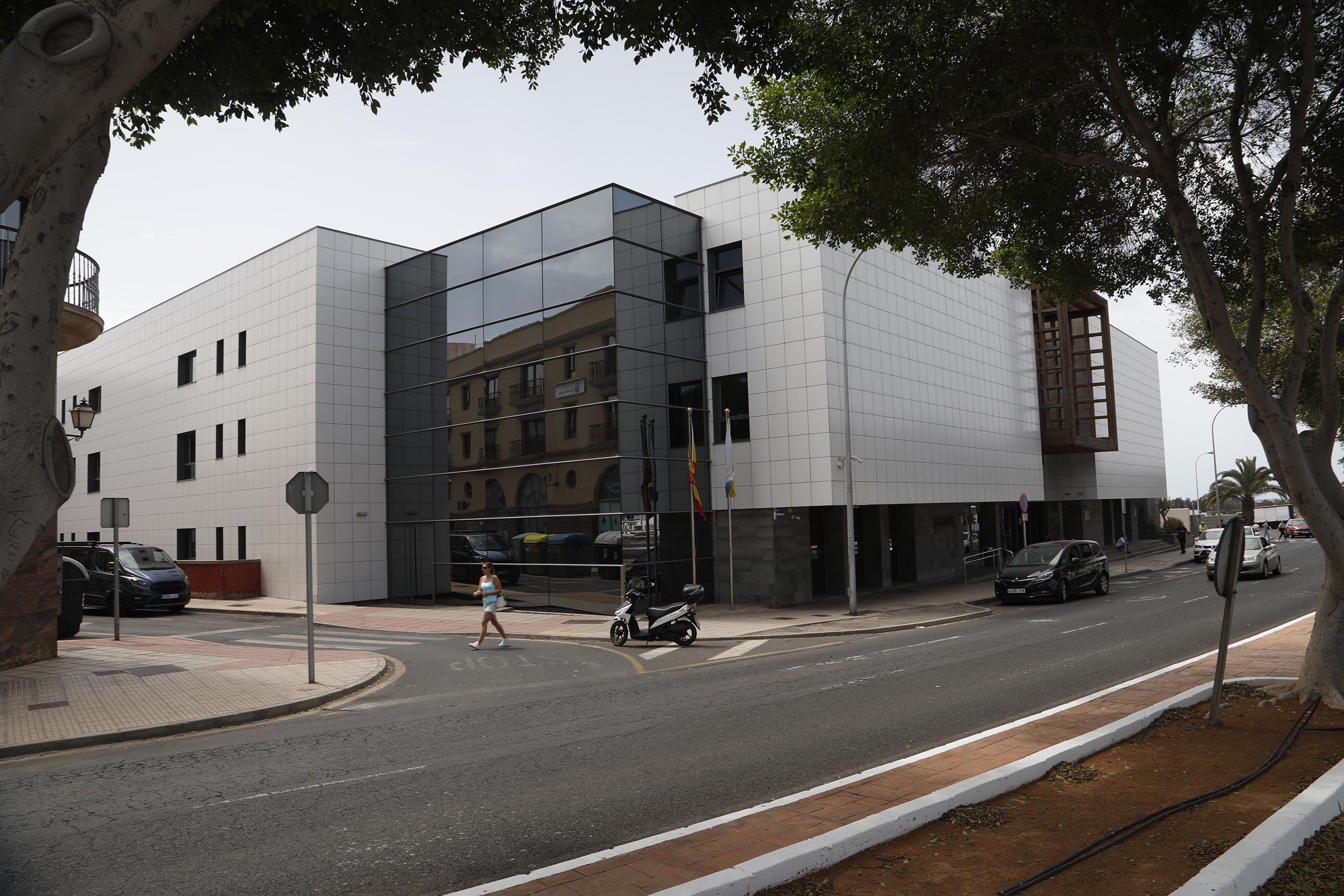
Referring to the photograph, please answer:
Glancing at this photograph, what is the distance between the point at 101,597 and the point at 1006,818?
26460mm

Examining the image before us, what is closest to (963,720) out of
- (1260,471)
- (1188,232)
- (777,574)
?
(1188,232)

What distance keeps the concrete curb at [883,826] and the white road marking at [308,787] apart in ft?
12.4

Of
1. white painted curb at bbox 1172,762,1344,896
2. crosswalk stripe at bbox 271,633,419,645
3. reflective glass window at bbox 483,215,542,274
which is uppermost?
reflective glass window at bbox 483,215,542,274

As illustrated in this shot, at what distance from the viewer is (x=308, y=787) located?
22.0 feet

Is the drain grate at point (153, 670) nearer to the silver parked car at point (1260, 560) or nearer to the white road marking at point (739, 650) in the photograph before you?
the white road marking at point (739, 650)

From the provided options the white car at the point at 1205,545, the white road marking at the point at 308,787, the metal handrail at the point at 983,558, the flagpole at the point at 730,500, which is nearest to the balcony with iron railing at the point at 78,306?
the white road marking at the point at 308,787

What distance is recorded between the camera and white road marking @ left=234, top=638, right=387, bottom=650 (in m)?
16.7

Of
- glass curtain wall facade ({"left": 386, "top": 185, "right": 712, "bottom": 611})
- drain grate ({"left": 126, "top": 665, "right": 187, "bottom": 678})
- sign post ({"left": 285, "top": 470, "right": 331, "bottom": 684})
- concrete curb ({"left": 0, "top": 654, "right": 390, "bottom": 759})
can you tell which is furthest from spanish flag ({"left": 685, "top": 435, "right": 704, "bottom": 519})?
drain grate ({"left": 126, "top": 665, "right": 187, "bottom": 678})

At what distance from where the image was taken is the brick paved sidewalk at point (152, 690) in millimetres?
9070

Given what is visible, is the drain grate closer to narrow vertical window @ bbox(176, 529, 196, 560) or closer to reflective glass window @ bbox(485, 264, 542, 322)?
reflective glass window @ bbox(485, 264, 542, 322)

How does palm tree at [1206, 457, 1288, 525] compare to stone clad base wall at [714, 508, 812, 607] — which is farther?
palm tree at [1206, 457, 1288, 525]

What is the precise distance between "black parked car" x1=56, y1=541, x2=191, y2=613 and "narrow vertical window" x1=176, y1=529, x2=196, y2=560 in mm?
7590

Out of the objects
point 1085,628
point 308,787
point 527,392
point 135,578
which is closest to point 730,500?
point 527,392

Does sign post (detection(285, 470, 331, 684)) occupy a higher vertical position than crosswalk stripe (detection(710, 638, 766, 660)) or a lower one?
higher
